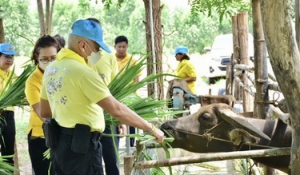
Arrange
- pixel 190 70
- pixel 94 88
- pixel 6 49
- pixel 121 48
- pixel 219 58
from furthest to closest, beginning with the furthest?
pixel 219 58
pixel 190 70
pixel 121 48
pixel 6 49
pixel 94 88

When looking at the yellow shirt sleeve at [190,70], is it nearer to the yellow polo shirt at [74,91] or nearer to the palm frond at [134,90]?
the palm frond at [134,90]

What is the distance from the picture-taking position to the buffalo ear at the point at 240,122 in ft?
14.1

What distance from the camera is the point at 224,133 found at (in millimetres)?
4789

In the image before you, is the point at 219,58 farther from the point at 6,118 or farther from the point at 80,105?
the point at 80,105

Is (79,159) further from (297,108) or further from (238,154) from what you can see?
(297,108)

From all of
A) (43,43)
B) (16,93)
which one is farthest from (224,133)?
(16,93)

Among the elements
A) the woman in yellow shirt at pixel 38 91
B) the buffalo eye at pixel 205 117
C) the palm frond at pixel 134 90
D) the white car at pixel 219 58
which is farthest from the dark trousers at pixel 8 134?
the white car at pixel 219 58

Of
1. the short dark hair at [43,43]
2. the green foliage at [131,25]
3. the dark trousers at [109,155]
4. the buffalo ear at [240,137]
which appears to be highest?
the green foliage at [131,25]

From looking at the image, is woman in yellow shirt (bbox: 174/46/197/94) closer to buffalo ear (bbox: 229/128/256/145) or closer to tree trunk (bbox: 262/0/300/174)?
buffalo ear (bbox: 229/128/256/145)

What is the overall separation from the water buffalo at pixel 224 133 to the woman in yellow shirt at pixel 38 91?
3.81 feet

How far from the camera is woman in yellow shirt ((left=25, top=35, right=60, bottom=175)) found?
4.46m

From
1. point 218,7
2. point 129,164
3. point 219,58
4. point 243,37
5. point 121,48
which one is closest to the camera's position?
point 129,164

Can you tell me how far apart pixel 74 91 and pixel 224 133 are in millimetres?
1901

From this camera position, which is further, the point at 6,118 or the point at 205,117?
the point at 6,118
